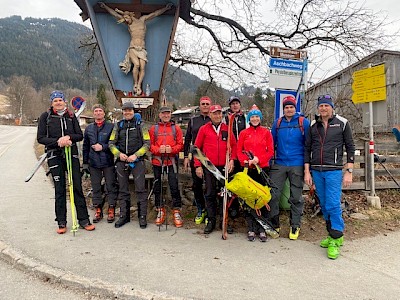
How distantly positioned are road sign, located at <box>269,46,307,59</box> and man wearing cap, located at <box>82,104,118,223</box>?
3.07m

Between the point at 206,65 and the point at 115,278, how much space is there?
31.9 ft

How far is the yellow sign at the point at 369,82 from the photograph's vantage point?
626 centimetres

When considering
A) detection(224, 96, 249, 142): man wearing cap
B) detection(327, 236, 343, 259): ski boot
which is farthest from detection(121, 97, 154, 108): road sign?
detection(327, 236, 343, 259): ski boot

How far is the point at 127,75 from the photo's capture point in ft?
25.8

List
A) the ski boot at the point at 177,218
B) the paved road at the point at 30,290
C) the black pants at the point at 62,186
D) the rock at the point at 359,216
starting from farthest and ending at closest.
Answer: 1. the rock at the point at 359,216
2. the ski boot at the point at 177,218
3. the black pants at the point at 62,186
4. the paved road at the point at 30,290

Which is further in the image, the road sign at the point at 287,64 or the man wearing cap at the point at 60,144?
the road sign at the point at 287,64

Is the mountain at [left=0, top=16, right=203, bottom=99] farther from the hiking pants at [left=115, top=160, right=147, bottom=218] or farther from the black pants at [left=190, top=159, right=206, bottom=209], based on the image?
the black pants at [left=190, top=159, right=206, bottom=209]

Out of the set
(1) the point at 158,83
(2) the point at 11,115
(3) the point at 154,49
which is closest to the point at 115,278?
(1) the point at 158,83

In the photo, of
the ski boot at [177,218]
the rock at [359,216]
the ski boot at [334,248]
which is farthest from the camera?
the rock at [359,216]

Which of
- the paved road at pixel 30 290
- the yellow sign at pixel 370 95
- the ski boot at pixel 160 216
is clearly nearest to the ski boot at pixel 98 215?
the ski boot at pixel 160 216

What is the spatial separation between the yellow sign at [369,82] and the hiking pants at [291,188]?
284cm

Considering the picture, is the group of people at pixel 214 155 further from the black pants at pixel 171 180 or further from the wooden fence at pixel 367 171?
the wooden fence at pixel 367 171

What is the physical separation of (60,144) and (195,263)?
2646mm

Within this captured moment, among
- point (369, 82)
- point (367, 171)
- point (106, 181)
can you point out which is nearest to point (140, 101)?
point (106, 181)
